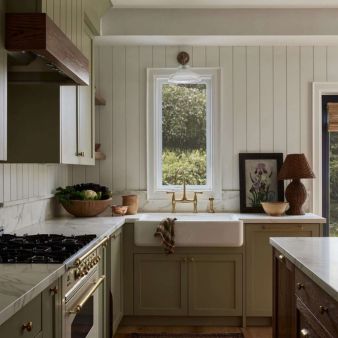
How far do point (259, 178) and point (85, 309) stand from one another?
2391 millimetres

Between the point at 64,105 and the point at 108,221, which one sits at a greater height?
the point at 64,105

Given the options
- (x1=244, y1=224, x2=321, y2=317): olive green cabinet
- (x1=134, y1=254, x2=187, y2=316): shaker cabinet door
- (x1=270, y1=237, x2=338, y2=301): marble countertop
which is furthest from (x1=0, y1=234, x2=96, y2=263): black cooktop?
(x1=244, y1=224, x2=321, y2=317): olive green cabinet

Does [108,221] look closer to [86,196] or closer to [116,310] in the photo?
[86,196]

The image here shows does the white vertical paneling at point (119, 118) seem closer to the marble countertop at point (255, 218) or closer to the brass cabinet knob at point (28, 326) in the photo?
the marble countertop at point (255, 218)

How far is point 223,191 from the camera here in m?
4.50

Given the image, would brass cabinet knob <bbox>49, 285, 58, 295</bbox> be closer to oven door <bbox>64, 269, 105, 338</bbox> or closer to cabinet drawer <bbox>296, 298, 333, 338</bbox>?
oven door <bbox>64, 269, 105, 338</bbox>

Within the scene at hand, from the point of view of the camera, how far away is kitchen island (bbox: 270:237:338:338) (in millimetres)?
1754

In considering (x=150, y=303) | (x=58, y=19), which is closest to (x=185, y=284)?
(x=150, y=303)

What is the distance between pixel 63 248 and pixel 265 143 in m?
2.59

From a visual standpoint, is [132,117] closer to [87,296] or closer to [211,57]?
[211,57]

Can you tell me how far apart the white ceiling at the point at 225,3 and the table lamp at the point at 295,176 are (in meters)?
1.22

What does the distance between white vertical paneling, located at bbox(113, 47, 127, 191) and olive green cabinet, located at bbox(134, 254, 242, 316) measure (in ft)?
2.86

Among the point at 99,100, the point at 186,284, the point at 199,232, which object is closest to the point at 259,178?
the point at 199,232

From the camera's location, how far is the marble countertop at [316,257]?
176 cm
